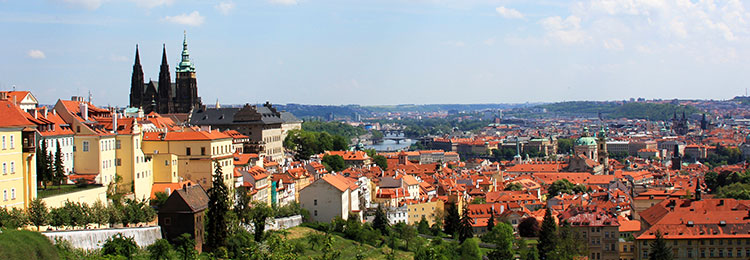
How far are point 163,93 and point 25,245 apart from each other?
8191 centimetres

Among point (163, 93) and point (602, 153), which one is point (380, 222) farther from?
point (602, 153)

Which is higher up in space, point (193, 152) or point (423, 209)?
point (193, 152)

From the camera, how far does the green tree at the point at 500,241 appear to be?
198 ft

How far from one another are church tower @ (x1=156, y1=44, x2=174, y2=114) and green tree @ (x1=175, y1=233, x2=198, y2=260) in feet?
238

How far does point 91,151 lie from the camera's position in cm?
4400

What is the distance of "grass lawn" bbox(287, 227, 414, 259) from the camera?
51856 millimetres

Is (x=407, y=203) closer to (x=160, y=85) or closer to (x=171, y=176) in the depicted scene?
(x=171, y=176)

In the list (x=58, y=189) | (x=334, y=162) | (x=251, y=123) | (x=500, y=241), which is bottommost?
(x=500, y=241)

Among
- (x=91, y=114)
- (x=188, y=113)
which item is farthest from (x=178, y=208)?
(x=188, y=113)

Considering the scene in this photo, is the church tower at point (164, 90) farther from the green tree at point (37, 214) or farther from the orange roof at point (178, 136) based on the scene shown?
the green tree at point (37, 214)

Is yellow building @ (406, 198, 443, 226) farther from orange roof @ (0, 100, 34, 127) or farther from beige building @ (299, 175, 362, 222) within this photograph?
orange roof @ (0, 100, 34, 127)

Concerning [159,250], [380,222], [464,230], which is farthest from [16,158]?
[464,230]

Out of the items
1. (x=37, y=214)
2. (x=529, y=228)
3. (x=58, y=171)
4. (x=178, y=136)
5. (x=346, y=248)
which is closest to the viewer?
(x=37, y=214)

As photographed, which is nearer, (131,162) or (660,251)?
(131,162)
